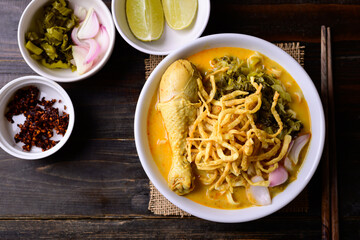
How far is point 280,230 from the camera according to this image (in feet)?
8.88

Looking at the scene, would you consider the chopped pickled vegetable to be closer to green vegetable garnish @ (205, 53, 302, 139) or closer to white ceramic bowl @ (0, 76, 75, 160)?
white ceramic bowl @ (0, 76, 75, 160)

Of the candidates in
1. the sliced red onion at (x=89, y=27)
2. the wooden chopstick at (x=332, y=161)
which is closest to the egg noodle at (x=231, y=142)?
the wooden chopstick at (x=332, y=161)

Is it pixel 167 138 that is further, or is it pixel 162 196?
pixel 162 196

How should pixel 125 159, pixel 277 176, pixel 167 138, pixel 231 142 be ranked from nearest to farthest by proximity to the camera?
pixel 231 142
pixel 277 176
pixel 167 138
pixel 125 159

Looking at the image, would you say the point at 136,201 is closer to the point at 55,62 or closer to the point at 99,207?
the point at 99,207

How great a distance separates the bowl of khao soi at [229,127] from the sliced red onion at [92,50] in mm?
552

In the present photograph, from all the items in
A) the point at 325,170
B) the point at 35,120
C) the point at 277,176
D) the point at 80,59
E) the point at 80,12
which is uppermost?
the point at 80,12

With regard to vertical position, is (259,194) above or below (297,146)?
below

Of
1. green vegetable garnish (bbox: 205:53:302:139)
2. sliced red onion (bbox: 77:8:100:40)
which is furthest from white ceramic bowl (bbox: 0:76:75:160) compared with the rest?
green vegetable garnish (bbox: 205:53:302:139)

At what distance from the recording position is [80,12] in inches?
104

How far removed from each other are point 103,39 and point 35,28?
0.56 metres

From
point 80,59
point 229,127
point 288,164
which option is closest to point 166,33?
point 80,59

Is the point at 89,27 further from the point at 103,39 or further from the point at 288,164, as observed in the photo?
the point at 288,164

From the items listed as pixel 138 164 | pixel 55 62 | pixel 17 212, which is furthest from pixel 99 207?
pixel 55 62
